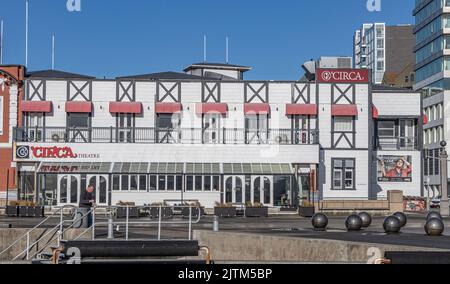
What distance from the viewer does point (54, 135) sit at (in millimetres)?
53281

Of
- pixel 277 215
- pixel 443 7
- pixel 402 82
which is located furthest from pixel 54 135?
pixel 402 82

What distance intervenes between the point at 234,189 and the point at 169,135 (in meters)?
6.58

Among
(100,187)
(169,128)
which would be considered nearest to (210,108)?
(169,128)

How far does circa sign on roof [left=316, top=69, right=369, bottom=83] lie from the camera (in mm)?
56781

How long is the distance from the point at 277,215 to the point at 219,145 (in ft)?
23.8

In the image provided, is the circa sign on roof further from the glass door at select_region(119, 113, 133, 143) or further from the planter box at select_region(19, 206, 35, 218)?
the planter box at select_region(19, 206, 35, 218)

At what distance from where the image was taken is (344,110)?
184ft

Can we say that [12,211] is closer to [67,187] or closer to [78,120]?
[67,187]

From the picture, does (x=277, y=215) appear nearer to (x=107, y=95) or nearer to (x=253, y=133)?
(x=253, y=133)

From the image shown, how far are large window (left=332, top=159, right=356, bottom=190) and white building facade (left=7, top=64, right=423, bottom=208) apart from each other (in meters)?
0.07

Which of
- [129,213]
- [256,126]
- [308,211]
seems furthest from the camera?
[256,126]

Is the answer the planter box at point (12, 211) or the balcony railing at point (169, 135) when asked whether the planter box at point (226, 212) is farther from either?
the planter box at point (12, 211)

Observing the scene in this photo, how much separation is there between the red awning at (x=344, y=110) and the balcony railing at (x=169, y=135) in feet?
8.35

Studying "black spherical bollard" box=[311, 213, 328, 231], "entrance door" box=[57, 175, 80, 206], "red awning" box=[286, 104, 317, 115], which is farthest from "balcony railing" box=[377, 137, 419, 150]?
"black spherical bollard" box=[311, 213, 328, 231]
